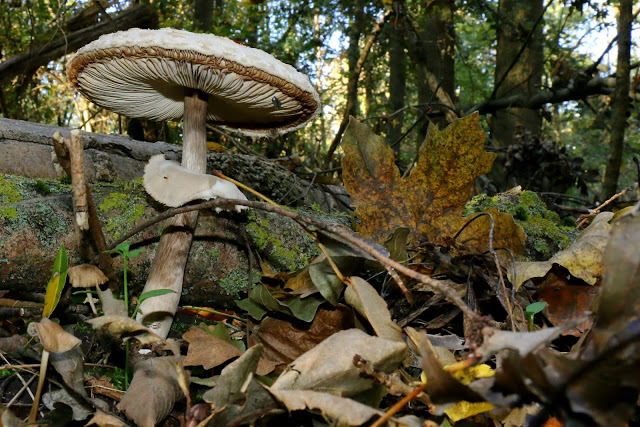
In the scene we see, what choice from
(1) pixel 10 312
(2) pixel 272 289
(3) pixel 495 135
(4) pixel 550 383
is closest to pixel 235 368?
(4) pixel 550 383

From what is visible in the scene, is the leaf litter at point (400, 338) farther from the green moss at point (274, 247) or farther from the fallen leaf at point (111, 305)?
the green moss at point (274, 247)

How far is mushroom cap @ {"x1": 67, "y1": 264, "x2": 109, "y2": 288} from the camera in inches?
52.7

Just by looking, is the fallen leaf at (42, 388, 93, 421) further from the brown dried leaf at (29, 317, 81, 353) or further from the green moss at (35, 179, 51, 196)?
the green moss at (35, 179, 51, 196)

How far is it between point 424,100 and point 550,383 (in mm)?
6922

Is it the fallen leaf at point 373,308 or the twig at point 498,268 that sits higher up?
the twig at point 498,268

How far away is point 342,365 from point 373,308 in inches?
8.3

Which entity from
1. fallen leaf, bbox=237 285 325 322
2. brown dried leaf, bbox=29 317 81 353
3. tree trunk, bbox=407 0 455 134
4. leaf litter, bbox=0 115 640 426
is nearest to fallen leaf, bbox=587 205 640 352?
leaf litter, bbox=0 115 640 426

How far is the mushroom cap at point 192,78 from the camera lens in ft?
4.61

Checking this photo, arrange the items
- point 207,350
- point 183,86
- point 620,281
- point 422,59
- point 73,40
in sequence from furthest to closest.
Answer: point 422,59, point 73,40, point 183,86, point 207,350, point 620,281

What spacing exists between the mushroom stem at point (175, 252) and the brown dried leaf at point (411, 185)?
0.64m

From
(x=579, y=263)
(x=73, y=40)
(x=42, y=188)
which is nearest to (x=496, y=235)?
(x=579, y=263)

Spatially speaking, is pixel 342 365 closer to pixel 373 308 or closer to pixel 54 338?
pixel 373 308

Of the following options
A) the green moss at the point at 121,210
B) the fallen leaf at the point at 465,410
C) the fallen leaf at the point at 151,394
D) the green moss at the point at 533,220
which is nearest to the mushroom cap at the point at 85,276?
the green moss at the point at 121,210

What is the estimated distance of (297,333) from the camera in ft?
3.96
